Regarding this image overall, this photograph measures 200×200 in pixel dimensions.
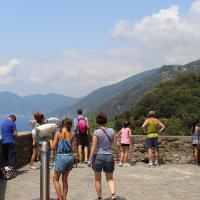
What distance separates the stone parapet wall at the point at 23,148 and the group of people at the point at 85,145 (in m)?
0.35

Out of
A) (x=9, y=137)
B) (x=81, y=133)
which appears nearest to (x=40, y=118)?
(x=9, y=137)

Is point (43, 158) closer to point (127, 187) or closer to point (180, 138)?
point (127, 187)

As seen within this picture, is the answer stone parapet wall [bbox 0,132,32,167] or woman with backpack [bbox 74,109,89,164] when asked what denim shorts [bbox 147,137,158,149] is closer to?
woman with backpack [bbox 74,109,89,164]

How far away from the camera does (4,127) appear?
10844 millimetres

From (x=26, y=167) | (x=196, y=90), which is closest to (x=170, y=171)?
(x=26, y=167)

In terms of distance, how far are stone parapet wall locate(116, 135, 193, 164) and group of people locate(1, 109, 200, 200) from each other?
1.97ft

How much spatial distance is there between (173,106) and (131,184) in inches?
2573

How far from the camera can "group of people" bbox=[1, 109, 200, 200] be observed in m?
7.55

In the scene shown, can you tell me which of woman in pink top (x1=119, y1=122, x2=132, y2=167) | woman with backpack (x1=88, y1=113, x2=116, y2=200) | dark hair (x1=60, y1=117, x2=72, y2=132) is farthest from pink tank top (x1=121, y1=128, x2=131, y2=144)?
dark hair (x1=60, y1=117, x2=72, y2=132)

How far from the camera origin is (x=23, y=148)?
1312 centimetres

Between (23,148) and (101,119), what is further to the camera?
(23,148)

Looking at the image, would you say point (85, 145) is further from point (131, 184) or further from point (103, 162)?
point (103, 162)

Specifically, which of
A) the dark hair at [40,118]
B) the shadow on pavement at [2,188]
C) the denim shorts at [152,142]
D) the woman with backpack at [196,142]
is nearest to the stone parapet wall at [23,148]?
Result: the dark hair at [40,118]

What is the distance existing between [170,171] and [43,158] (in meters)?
7.07
